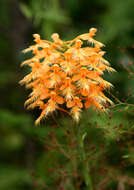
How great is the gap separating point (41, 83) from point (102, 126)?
2.38 ft

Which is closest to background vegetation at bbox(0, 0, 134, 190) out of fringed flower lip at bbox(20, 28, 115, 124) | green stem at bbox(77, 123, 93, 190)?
green stem at bbox(77, 123, 93, 190)

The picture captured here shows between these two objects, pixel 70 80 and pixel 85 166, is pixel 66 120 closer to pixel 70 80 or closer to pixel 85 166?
pixel 85 166

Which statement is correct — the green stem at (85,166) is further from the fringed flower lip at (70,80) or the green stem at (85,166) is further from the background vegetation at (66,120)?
the fringed flower lip at (70,80)

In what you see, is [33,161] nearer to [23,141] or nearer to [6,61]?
[23,141]

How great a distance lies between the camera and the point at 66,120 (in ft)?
11.7

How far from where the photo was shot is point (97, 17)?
7.85 m

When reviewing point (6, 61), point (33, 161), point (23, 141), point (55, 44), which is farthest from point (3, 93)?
point (55, 44)

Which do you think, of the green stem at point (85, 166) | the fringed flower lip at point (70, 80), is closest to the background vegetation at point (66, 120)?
the green stem at point (85, 166)

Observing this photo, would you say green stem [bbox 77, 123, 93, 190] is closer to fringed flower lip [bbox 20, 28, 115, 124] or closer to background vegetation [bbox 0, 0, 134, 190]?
background vegetation [bbox 0, 0, 134, 190]

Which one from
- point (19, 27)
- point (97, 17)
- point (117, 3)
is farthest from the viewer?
point (19, 27)

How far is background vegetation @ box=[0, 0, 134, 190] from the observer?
11.4 ft

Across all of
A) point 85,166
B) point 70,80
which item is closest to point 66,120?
point 85,166

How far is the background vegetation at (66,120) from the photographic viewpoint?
3473mm

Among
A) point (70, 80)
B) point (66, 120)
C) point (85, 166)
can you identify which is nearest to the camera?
point (70, 80)
